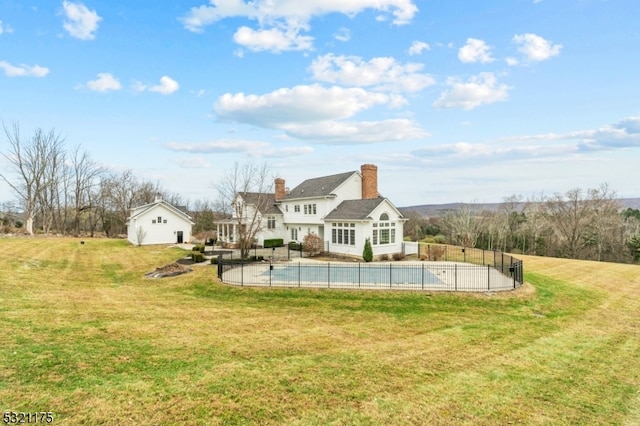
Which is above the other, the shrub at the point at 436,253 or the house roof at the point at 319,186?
the house roof at the point at 319,186

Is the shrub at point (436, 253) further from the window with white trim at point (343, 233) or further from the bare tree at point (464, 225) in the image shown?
the bare tree at point (464, 225)

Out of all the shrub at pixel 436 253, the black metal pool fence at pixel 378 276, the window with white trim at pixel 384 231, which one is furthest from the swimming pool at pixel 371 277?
the window with white trim at pixel 384 231

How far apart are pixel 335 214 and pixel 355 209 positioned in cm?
204

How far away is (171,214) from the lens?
40281mm

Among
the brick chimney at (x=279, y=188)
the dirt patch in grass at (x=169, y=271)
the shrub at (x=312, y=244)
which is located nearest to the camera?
the dirt patch in grass at (x=169, y=271)

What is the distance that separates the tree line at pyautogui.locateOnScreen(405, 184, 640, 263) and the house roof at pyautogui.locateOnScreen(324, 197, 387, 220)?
20383 mm

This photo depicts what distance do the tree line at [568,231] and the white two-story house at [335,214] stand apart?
1889cm

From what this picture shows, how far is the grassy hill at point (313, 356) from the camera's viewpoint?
625 cm

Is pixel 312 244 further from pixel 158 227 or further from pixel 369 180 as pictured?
pixel 158 227

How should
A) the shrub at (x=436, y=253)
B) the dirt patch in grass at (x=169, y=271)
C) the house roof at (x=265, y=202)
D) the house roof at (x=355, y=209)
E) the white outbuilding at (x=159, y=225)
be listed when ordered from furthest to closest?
the white outbuilding at (x=159, y=225), the house roof at (x=265, y=202), the house roof at (x=355, y=209), the shrub at (x=436, y=253), the dirt patch in grass at (x=169, y=271)

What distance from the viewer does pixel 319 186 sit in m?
34.0

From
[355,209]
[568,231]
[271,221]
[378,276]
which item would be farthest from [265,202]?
[568,231]

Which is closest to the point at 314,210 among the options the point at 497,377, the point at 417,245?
the point at 417,245

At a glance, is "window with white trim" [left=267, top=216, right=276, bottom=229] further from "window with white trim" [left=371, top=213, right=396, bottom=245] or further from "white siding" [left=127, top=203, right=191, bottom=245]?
"window with white trim" [left=371, top=213, right=396, bottom=245]
